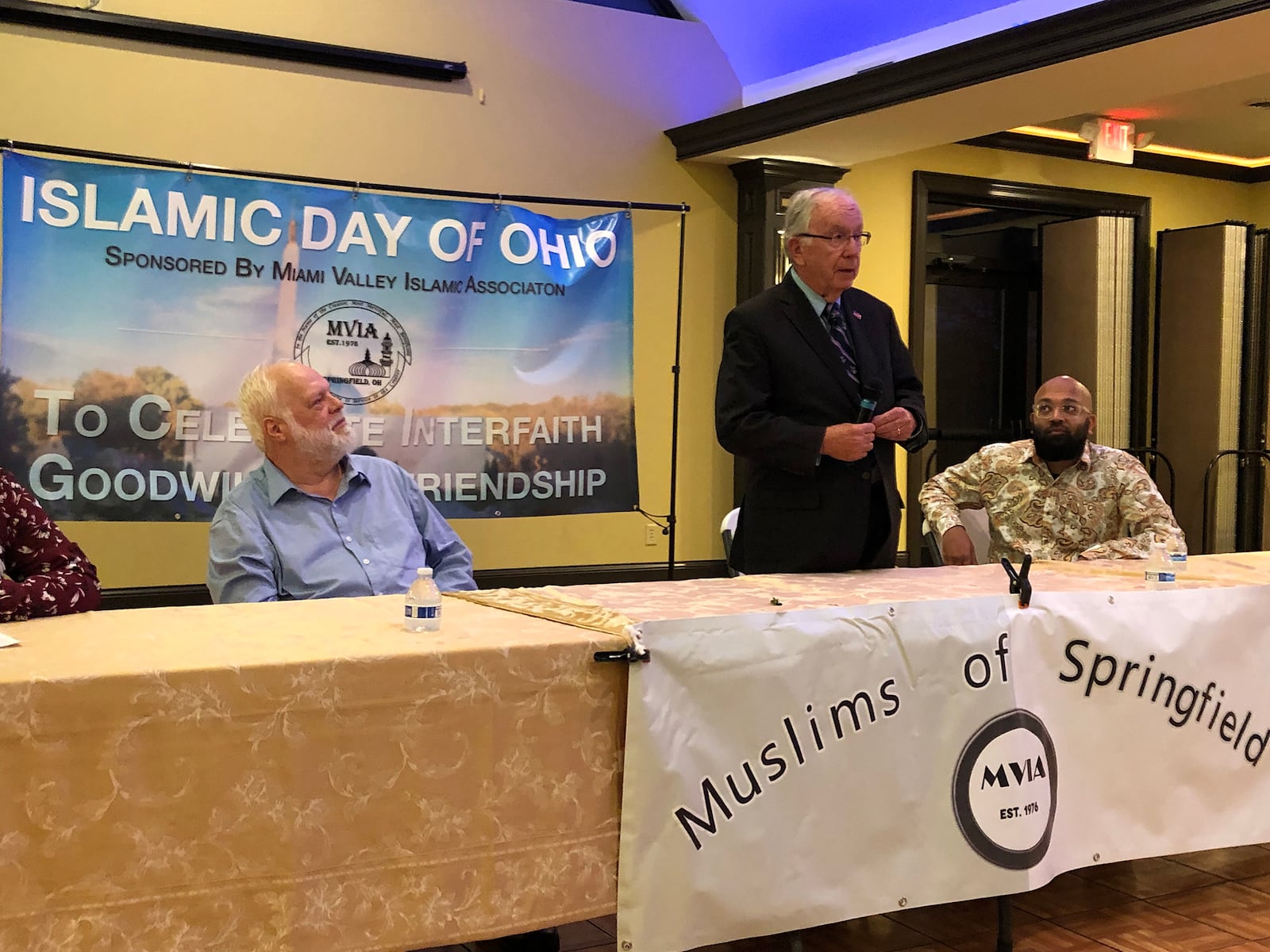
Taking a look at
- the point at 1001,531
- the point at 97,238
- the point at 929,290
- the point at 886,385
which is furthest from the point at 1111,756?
the point at 929,290

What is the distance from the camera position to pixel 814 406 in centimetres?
261

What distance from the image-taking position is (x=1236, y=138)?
6.47 metres

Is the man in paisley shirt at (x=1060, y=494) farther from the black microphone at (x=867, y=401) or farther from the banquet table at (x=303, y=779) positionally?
the banquet table at (x=303, y=779)

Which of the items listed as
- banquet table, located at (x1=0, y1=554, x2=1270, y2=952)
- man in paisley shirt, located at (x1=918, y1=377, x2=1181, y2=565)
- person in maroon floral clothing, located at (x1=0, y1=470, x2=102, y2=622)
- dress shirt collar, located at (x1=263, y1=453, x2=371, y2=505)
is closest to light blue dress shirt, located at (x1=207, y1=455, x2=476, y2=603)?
dress shirt collar, located at (x1=263, y1=453, x2=371, y2=505)

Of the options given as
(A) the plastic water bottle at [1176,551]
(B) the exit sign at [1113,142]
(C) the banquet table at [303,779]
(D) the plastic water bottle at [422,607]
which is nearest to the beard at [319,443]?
(C) the banquet table at [303,779]

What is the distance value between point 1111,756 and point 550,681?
1140 mm

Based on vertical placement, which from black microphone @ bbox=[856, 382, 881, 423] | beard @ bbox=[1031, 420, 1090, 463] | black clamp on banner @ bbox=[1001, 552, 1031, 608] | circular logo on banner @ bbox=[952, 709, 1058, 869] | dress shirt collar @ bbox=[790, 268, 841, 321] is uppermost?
dress shirt collar @ bbox=[790, 268, 841, 321]

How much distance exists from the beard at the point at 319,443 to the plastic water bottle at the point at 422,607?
0.80m

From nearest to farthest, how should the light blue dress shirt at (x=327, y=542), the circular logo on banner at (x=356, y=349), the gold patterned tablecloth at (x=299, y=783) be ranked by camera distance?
the gold patterned tablecloth at (x=299, y=783)
the light blue dress shirt at (x=327, y=542)
the circular logo on banner at (x=356, y=349)

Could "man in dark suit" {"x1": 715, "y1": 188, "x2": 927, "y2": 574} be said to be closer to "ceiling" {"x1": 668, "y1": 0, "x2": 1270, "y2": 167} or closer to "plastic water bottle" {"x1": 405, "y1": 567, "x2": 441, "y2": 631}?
"plastic water bottle" {"x1": 405, "y1": 567, "x2": 441, "y2": 631}

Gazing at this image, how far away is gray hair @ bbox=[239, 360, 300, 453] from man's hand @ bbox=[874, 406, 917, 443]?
124 centimetres

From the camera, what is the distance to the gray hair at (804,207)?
8.50 ft

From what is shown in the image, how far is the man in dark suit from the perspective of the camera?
8.46ft

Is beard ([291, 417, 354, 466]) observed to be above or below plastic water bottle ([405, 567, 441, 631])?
above
